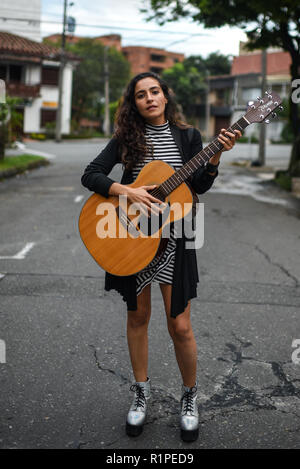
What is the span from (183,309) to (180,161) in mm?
789

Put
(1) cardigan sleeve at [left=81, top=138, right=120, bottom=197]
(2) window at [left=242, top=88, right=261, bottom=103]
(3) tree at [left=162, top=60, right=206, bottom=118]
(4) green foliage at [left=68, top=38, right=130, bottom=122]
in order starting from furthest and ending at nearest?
(3) tree at [left=162, top=60, right=206, bottom=118] < (2) window at [left=242, top=88, right=261, bottom=103] < (4) green foliage at [left=68, top=38, right=130, bottom=122] < (1) cardigan sleeve at [left=81, top=138, right=120, bottom=197]

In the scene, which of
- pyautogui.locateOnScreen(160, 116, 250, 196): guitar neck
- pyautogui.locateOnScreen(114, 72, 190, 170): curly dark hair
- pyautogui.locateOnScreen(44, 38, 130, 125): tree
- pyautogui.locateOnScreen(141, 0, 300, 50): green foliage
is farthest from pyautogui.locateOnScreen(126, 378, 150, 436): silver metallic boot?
pyautogui.locateOnScreen(44, 38, 130, 125): tree

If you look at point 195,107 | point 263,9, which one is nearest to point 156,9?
point 263,9

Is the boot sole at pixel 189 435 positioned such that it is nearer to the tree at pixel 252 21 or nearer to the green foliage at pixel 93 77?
the tree at pixel 252 21

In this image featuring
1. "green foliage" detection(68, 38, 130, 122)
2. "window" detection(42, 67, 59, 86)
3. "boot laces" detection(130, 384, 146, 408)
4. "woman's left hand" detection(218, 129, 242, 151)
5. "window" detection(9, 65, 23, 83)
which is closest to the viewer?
"woman's left hand" detection(218, 129, 242, 151)

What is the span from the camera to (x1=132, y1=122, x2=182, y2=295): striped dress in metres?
2.94

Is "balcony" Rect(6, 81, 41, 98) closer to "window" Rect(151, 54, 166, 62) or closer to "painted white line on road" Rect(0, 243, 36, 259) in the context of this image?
"painted white line on road" Rect(0, 243, 36, 259)

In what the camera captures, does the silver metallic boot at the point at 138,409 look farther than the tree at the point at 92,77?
No

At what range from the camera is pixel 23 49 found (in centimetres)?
4228

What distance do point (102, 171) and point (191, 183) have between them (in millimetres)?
490

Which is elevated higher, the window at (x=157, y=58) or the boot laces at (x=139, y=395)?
the window at (x=157, y=58)

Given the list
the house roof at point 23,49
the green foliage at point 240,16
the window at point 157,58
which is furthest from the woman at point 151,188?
the window at point 157,58

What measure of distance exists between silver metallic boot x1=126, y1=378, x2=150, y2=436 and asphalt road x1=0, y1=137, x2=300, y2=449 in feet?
0.18

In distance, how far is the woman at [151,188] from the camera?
2.92m
